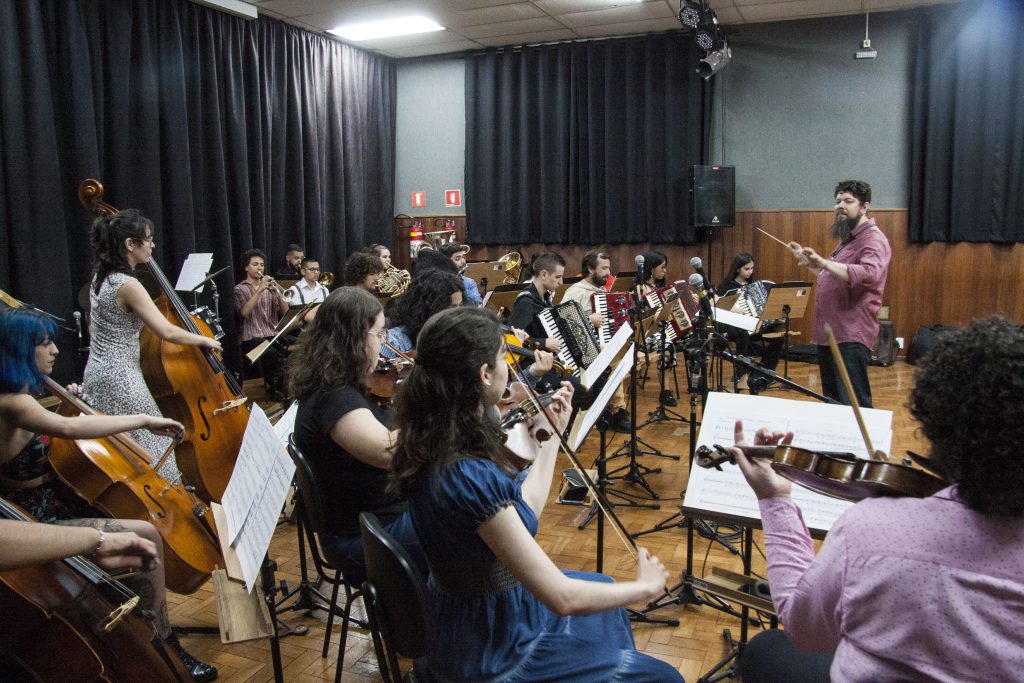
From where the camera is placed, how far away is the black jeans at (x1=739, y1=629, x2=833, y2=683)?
57.8 inches

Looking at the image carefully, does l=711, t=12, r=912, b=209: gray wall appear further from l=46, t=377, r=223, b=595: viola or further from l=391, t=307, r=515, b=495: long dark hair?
l=391, t=307, r=515, b=495: long dark hair

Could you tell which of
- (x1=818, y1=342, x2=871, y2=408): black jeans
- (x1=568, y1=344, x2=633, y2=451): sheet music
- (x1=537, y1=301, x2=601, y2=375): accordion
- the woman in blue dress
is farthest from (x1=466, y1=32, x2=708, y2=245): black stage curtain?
the woman in blue dress

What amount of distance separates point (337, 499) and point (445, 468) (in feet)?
2.83

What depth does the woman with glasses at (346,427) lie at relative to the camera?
2.14 meters

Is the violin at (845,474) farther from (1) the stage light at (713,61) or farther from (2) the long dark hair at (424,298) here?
(1) the stage light at (713,61)

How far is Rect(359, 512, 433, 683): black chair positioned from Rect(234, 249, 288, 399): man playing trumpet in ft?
16.5

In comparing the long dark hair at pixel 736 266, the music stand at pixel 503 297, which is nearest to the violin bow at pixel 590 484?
the music stand at pixel 503 297

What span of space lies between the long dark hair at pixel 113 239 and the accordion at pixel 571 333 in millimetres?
2220

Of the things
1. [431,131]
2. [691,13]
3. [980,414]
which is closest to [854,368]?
[980,414]

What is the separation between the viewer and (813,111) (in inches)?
308

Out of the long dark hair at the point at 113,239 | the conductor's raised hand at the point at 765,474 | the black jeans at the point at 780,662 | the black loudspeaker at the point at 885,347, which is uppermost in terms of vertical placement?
the long dark hair at the point at 113,239

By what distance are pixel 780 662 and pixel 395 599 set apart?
0.80 meters

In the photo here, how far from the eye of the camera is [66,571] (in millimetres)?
1630

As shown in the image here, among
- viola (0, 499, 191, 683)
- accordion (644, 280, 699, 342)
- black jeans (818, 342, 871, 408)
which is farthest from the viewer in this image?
accordion (644, 280, 699, 342)
